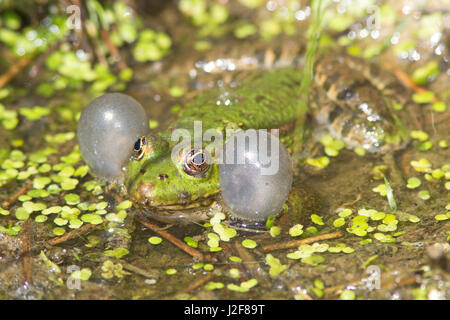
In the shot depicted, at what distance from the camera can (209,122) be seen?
3.94 metres

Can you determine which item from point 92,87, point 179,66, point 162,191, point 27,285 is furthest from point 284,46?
point 27,285

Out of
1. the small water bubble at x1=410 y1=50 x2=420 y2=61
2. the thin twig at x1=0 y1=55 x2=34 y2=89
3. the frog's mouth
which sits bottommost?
the frog's mouth

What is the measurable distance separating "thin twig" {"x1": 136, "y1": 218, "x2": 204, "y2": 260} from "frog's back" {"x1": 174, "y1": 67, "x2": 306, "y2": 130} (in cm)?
78

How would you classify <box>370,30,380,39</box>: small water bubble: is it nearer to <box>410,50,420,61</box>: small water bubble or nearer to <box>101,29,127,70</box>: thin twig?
<box>410,50,420,61</box>: small water bubble

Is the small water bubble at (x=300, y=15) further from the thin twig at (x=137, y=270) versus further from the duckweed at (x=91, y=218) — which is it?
the thin twig at (x=137, y=270)

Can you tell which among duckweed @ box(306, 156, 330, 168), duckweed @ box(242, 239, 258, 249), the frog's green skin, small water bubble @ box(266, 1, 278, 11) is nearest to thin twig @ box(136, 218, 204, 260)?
the frog's green skin

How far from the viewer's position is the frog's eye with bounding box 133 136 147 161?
357 cm

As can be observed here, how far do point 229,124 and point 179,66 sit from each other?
62.5 inches

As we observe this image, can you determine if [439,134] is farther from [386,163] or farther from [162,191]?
[162,191]

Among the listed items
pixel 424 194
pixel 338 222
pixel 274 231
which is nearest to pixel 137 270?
pixel 274 231

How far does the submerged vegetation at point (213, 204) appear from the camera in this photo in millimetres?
3045

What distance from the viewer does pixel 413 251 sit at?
3.12 metres

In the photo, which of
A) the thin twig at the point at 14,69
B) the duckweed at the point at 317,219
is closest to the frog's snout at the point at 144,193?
the duckweed at the point at 317,219

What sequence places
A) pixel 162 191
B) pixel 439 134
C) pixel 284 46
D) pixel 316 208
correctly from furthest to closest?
pixel 284 46 < pixel 439 134 < pixel 316 208 < pixel 162 191
